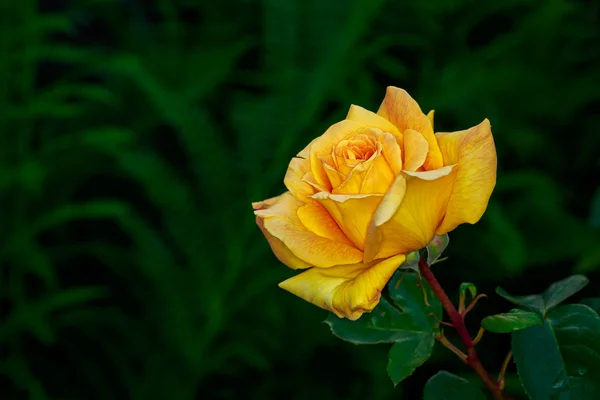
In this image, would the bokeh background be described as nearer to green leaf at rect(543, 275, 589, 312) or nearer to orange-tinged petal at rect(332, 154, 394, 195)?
green leaf at rect(543, 275, 589, 312)

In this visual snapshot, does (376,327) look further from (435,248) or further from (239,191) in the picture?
(239,191)

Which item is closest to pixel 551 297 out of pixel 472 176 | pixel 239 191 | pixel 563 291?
pixel 563 291

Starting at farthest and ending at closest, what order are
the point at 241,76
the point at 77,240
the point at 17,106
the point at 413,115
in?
the point at 241,76 < the point at 77,240 < the point at 17,106 < the point at 413,115

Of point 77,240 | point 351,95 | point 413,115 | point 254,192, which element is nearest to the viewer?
point 413,115

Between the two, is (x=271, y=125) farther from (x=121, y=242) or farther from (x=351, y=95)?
(x=121, y=242)

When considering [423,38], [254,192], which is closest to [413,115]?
[254,192]

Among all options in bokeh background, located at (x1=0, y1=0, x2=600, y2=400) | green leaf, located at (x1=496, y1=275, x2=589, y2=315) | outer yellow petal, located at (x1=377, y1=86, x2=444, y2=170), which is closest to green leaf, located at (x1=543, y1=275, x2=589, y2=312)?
green leaf, located at (x1=496, y1=275, x2=589, y2=315)

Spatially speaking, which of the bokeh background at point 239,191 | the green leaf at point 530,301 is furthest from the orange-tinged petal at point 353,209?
the bokeh background at point 239,191
